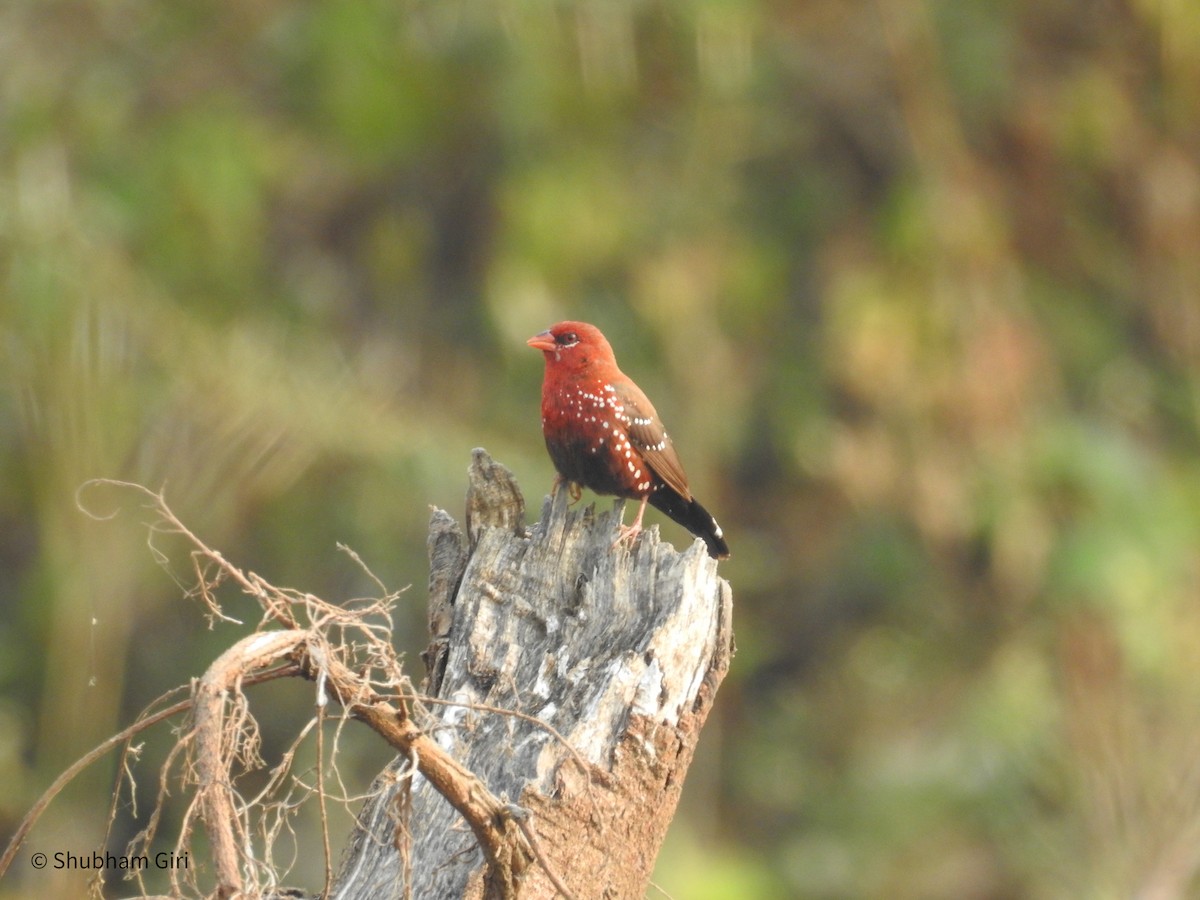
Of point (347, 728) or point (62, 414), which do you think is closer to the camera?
point (62, 414)

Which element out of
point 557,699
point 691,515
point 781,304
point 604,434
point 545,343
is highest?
point 781,304

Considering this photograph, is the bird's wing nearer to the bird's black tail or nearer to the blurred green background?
the bird's black tail

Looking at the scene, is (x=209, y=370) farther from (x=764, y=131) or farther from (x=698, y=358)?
(x=764, y=131)

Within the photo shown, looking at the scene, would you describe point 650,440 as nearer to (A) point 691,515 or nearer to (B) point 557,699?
(A) point 691,515

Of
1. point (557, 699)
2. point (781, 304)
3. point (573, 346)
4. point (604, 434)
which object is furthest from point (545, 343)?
point (781, 304)

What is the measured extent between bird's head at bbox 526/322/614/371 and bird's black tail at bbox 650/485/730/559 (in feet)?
1.53

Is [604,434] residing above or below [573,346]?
below

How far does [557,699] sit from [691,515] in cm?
212

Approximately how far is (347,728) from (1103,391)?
6547 mm

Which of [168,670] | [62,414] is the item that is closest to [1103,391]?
[168,670]

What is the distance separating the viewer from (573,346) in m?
5.22

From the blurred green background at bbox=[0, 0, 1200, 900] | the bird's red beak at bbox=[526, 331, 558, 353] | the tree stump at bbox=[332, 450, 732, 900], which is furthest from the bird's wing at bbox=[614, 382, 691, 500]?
the blurred green background at bbox=[0, 0, 1200, 900]

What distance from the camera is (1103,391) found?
42.0 feet

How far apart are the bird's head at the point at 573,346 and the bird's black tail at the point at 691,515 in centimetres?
47
